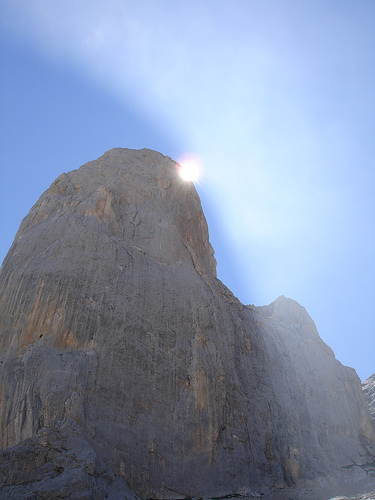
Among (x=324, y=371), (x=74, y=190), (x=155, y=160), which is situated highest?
(x=155, y=160)

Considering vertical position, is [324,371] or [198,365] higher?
[324,371]

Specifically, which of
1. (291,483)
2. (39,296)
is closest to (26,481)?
(39,296)

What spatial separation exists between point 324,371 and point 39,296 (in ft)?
88.7

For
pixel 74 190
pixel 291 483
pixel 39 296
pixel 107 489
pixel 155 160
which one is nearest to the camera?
pixel 107 489

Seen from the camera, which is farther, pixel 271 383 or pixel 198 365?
pixel 271 383

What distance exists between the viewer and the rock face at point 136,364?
16.3 metres

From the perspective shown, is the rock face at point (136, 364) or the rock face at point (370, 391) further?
the rock face at point (370, 391)

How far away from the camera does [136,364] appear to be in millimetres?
19547

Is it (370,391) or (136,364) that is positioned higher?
(370,391)

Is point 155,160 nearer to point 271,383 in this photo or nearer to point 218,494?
point 271,383

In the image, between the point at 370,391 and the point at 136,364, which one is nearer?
the point at 136,364

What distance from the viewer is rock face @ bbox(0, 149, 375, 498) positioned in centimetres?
1634

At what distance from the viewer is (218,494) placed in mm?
18156

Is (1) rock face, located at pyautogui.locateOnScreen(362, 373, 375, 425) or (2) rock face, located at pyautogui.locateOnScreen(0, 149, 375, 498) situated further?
(1) rock face, located at pyautogui.locateOnScreen(362, 373, 375, 425)
